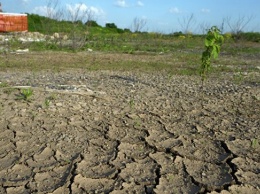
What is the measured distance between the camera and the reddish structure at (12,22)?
18188 mm

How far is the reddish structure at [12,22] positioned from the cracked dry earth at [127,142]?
16.1m

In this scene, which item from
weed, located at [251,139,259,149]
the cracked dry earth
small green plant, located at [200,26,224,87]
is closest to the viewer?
the cracked dry earth

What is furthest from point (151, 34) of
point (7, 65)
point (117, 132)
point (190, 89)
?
point (117, 132)

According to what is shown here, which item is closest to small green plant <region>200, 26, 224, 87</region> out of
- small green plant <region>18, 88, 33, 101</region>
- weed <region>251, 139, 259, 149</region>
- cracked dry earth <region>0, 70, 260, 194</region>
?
cracked dry earth <region>0, 70, 260, 194</region>

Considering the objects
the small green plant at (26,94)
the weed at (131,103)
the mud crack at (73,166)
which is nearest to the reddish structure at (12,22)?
the small green plant at (26,94)

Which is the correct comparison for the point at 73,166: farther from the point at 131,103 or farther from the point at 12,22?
the point at 12,22

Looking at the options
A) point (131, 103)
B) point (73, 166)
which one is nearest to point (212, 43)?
point (131, 103)

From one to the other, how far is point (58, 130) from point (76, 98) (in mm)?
748

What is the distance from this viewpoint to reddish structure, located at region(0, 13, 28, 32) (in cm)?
1819

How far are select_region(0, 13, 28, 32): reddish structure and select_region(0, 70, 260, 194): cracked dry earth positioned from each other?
52.9ft

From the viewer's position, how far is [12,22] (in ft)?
61.7

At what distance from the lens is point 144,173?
2.25m

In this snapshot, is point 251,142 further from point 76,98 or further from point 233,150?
point 76,98

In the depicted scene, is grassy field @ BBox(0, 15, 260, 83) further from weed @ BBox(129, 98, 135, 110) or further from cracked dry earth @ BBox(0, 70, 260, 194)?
weed @ BBox(129, 98, 135, 110)
